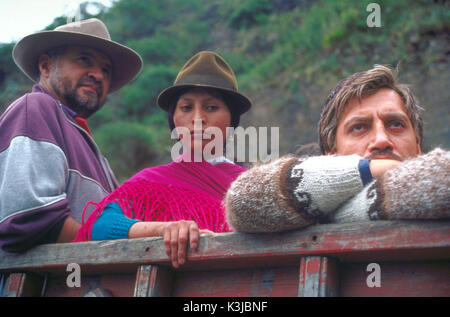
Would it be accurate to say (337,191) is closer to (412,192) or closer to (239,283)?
(412,192)

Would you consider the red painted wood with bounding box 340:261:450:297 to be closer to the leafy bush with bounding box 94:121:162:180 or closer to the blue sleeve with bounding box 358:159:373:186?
the blue sleeve with bounding box 358:159:373:186

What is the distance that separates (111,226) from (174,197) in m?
0.32

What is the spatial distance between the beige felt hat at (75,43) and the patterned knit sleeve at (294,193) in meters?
1.78

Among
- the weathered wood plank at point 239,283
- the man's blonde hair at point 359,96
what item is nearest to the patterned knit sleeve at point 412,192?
the weathered wood plank at point 239,283

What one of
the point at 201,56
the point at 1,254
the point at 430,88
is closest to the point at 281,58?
the point at 430,88

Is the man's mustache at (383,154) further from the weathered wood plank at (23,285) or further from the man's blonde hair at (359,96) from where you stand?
the weathered wood plank at (23,285)

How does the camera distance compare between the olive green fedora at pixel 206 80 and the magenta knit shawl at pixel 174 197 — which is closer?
the magenta knit shawl at pixel 174 197

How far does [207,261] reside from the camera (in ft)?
5.31

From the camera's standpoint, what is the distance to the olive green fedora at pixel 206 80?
248 cm

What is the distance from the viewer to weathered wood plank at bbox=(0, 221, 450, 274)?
134cm

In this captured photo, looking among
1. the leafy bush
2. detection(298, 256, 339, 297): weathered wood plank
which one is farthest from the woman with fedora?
the leafy bush

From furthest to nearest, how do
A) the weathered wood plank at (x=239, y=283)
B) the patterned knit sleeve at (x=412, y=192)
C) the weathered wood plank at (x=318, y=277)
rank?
the weathered wood plank at (x=239, y=283)
the weathered wood plank at (x=318, y=277)
the patterned knit sleeve at (x=412, y=192)

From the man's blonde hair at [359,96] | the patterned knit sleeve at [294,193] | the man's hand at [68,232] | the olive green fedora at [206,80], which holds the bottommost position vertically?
the patterned knit sleeve at [294,193]
